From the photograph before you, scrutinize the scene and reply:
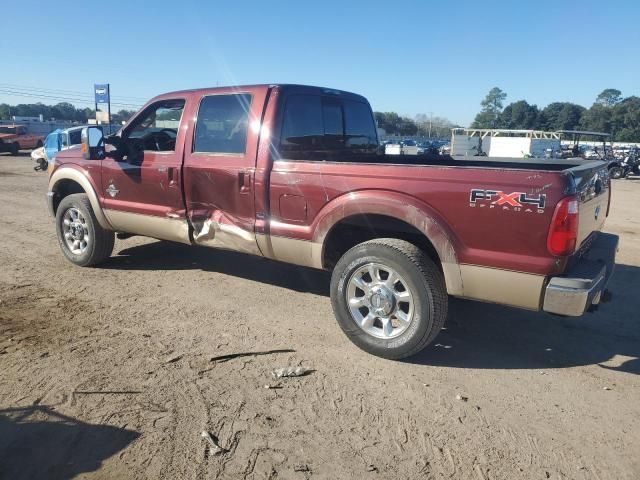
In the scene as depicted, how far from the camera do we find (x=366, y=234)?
4.25m

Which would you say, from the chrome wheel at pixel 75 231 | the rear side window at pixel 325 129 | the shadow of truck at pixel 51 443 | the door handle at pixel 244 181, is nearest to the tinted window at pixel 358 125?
the rear side window at pixel 325 129

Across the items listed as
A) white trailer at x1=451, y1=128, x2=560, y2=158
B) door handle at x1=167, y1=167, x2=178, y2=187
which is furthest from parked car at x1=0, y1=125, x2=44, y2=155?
door handle at x1=167, y1=167, x2=178, y2=187

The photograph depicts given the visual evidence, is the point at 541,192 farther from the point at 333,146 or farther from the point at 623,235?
the point at 623,235

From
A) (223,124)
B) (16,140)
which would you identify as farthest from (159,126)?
(16,140)

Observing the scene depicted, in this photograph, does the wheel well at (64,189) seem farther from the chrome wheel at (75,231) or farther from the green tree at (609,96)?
the green tree at (609,96)

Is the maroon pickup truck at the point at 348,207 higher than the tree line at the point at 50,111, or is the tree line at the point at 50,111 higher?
the tree line at the point at 50,111

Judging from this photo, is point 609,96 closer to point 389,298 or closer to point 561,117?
point 561,117

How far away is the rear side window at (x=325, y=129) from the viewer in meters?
4.52

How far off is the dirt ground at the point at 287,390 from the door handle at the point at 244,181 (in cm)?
116

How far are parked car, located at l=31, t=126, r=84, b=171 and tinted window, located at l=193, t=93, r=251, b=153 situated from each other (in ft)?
54.7

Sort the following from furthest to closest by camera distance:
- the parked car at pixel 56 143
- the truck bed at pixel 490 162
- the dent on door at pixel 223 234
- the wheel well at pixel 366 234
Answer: the parked car at pixel 56 143 → the dent on door at pixel 223 234 → the truck bed at pixel 490 162 → the wheel well at pixel 366 234

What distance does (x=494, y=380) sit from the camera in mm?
3490

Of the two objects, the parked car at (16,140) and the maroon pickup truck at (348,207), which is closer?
the maroon pickup truck at (348,207)

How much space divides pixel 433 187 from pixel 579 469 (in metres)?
1.86
